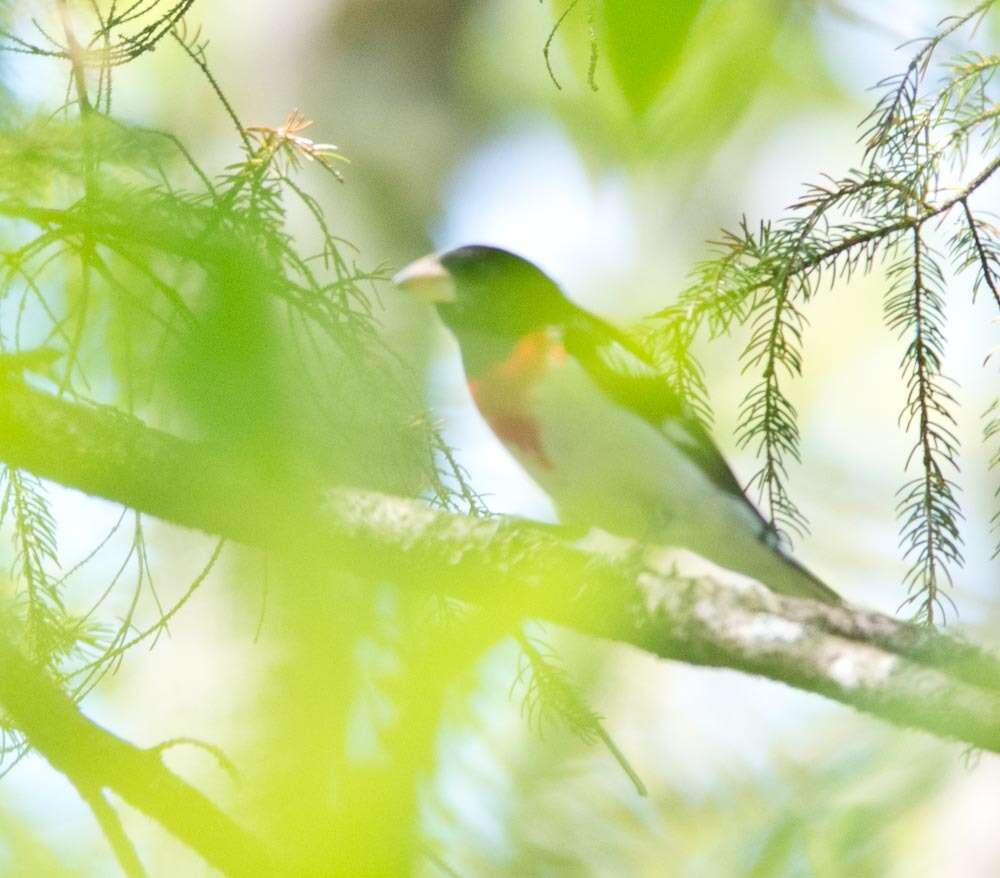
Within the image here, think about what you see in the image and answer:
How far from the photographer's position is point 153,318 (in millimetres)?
1005

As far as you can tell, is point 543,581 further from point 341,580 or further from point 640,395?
point 640,395

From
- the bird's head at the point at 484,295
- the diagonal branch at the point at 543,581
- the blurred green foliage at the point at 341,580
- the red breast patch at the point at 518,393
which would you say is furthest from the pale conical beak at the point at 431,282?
the diagonal branch at the point at 543,581

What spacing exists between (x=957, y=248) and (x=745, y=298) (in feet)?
0.97

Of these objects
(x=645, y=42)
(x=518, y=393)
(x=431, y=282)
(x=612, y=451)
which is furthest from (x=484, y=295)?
(x=645, y=42)

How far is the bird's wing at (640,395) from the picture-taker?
2.58 metres

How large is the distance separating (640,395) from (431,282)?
2.06ft

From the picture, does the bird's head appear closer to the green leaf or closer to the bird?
the bird

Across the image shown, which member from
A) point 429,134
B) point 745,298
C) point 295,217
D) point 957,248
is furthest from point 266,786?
point 429,134

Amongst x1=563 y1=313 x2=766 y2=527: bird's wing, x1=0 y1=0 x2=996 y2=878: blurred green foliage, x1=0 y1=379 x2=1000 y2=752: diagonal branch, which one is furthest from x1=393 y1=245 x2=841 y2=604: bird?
x1=0 y1=379 x2=1000 y2=752: diagonal branch

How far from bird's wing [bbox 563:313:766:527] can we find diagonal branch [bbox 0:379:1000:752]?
860 millimetres

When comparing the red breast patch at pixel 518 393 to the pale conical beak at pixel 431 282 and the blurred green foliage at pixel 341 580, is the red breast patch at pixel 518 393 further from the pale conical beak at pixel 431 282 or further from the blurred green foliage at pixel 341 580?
the blurred green foliage at pixel 341 580

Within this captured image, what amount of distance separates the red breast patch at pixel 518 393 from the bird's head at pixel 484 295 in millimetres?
97

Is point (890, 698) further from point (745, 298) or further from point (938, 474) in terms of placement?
point (745, 298)

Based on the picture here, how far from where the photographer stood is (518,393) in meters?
2.72
